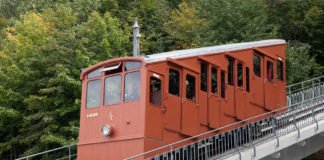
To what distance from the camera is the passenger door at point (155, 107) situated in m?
15.7

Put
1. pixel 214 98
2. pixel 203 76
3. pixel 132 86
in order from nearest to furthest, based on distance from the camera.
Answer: pixel 132 86 < pixel 203 76 < pixel 214 98

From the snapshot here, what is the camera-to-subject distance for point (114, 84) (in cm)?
1669

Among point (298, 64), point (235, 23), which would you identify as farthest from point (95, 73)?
point (235, 23)

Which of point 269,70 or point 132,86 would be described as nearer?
point 132,86

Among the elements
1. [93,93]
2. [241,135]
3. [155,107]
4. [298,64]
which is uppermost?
[298,64]

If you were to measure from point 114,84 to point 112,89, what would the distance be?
0.51 feet

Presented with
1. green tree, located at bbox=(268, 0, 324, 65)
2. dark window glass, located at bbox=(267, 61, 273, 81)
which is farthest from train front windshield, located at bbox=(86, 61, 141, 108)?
green tree, located at bbox=(268, 0, 324, 65)

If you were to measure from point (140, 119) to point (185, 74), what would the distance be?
2162 millimetres

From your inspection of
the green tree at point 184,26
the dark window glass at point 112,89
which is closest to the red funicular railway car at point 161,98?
the dark window glass at point 112,89

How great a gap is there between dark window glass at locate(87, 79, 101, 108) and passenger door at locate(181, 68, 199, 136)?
2.50m

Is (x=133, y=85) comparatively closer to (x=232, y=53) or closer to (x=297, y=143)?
(x=232, y=53)

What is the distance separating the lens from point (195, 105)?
56.2 ft

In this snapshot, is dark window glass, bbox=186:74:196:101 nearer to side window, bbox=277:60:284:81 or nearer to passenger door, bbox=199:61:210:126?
passenger door, bbox=199:61:210:126

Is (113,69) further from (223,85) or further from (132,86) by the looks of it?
(223,85)
